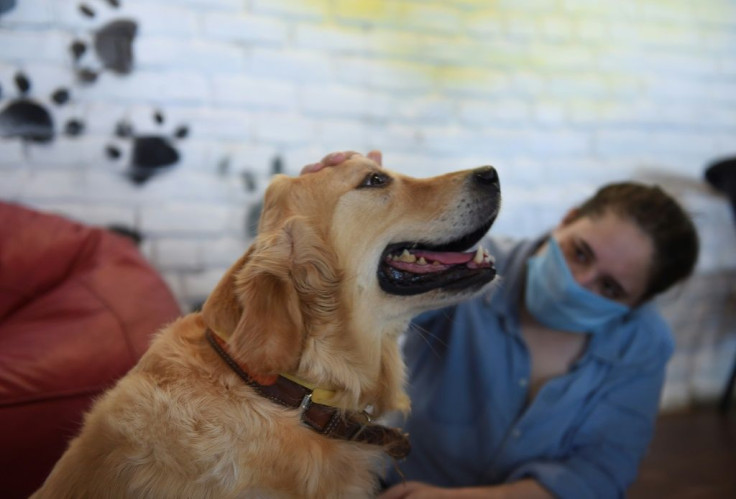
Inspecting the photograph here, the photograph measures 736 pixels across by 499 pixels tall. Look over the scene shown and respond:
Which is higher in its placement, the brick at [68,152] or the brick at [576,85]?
the brick at [576,85]

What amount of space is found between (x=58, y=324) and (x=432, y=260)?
3.20 ft

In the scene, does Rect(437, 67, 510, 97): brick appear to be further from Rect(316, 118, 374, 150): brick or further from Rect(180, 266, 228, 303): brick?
Rect(180, 266, 228, 303): brick

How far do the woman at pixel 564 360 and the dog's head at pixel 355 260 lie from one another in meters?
0.26

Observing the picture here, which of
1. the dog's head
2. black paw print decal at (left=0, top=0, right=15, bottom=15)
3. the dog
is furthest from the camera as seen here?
black paw print decal at (left=0, top=0, right=15, bottom=15)

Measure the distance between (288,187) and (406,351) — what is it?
807 mm

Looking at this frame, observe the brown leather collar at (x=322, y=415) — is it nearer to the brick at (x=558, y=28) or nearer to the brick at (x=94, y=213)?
the brick at (x=94, y=213)

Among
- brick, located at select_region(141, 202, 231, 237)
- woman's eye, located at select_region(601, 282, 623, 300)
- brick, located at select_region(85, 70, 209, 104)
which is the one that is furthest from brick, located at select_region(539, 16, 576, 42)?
brick, located at select_region(141, 202, 231, 237)

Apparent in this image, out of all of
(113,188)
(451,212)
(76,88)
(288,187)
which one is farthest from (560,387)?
(76,88)

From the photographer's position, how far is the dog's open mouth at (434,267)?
40.1 inches

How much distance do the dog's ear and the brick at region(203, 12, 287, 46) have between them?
1166mm

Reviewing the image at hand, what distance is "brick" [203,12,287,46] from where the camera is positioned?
6.03 ft

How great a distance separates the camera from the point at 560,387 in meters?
1.36

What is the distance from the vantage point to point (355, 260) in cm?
102

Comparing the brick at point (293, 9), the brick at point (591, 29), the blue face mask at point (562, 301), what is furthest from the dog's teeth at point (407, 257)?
the brick at point (591, 29)
